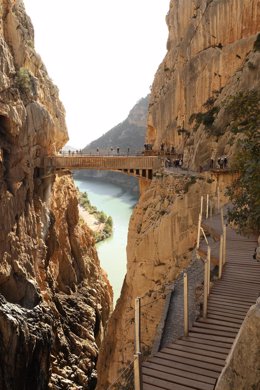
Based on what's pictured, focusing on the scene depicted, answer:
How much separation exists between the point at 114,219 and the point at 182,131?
7385 cm

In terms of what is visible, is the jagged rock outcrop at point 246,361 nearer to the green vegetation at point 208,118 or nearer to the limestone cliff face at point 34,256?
the green vegetation at point 208,118

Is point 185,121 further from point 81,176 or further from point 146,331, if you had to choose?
point 81,176

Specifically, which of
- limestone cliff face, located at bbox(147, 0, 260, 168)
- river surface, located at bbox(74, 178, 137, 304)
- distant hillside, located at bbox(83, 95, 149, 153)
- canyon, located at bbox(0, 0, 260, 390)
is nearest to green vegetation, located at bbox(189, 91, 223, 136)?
limestone cliff face, located at bbox(147, 0, 260, 168)

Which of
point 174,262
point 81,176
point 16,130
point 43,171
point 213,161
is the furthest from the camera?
point 81,176

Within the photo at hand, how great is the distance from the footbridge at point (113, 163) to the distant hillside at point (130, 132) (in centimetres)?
11865

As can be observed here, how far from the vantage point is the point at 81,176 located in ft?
632

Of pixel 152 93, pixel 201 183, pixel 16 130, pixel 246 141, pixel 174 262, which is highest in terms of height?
pixel 152 93

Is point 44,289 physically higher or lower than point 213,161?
lower

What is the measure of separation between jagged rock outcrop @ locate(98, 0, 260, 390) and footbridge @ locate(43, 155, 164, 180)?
3284 millimetres

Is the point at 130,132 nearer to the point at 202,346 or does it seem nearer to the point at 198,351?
the point at 202,346

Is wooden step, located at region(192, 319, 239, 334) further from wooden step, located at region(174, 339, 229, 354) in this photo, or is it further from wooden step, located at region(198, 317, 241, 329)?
wooden step, located at region(174, 339, 229, 354)

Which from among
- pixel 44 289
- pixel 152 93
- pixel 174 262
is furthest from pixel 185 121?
pixel 44 289

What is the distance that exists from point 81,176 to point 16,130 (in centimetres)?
16185

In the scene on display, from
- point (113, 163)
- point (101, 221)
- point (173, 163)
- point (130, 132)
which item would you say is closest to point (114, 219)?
point (101, 221)
